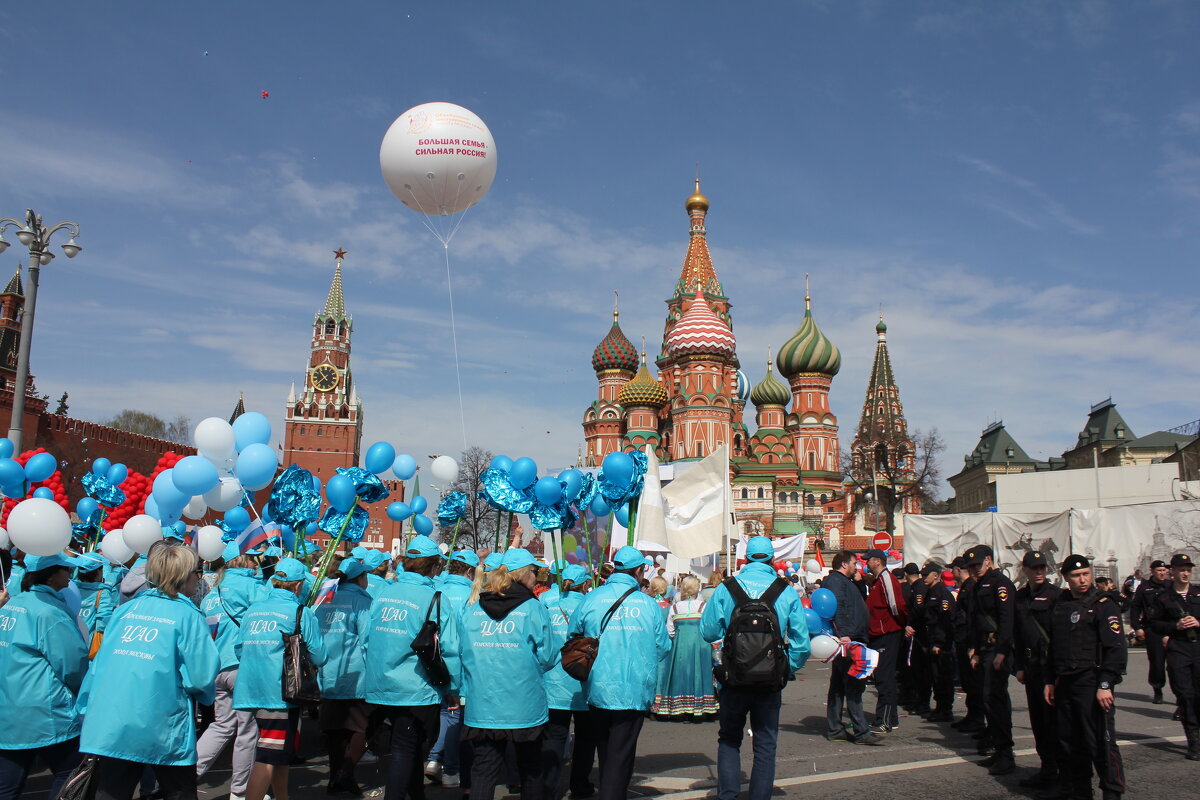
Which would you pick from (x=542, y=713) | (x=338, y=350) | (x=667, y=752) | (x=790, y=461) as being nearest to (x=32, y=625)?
(x=542, y=713)

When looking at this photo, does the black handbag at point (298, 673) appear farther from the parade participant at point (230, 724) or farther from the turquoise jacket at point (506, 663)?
the turquoise jacket at point (506, 663)

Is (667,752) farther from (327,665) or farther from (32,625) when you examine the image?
(32,625)

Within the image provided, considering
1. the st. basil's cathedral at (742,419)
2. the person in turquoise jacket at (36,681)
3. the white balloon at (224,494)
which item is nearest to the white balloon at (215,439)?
the white balloon at (224,494)

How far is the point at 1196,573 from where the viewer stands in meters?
17.4

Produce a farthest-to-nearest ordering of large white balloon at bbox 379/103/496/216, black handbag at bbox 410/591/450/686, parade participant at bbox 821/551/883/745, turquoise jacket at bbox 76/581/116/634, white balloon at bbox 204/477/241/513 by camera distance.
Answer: large white balloon at bbox 379/103/496/216
parade participant at bbox 821/551/883/745
white balloon at bbox 204/477/241/513
turquoise jacket at bbox 76/581/116/634
black handbag at bbox 410/591/450/686

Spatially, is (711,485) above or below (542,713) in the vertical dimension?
above

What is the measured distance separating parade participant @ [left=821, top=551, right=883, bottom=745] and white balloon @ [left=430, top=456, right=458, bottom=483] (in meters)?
4.36

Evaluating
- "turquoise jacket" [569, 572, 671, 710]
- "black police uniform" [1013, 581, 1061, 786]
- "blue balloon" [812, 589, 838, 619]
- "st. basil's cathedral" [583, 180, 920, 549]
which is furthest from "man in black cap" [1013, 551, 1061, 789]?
"st. basil's cathedral" [583, 180, 920, 549]

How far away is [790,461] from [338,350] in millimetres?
56004

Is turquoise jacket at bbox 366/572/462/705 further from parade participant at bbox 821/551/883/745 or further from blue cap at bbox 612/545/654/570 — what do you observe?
parade participant at bbox 821/551/883/745

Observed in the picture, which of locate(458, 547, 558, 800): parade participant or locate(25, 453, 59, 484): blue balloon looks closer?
locate(458, 547, 558, 800): parade participant

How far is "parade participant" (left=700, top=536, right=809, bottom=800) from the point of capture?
553 cm

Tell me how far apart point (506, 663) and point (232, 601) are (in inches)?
110

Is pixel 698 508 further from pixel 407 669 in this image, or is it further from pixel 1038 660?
pixel 407 669
